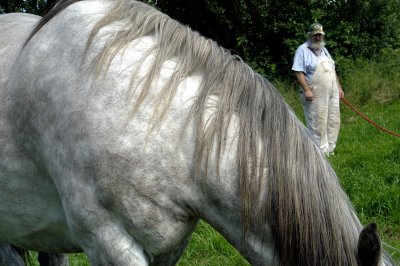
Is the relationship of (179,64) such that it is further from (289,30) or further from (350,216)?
(289,30)

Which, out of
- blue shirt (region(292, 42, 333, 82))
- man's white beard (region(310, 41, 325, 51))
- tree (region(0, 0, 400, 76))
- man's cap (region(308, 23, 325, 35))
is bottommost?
tree (region(0, 0, 400, 76))

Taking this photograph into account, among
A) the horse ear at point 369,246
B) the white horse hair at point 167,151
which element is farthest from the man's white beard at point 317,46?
the horse ear at point 369,246

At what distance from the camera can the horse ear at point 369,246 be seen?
1.96 meters

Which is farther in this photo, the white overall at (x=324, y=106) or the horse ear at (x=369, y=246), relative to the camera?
the white overall at (x=324, y=106)

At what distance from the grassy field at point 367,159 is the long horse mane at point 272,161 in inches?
17.1

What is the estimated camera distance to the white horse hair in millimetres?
2137

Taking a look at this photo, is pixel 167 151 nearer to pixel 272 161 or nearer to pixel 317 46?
pixel 272 161

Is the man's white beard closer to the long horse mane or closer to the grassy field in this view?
the grassy field

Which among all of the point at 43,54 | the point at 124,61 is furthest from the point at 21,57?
the point at 124,61

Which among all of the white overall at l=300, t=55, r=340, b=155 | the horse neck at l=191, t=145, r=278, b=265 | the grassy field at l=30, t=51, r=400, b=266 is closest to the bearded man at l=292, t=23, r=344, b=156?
the white overall at l=300, t=55, r=340, b=155

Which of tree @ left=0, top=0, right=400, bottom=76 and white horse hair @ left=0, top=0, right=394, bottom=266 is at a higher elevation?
white horse hair @ left=0, top=0, right=394, bottom=266

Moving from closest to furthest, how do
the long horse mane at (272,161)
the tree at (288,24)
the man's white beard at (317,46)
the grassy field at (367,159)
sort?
the long horse mane at (272,161)
the grassy field at (367,159)
the man's white beard at (317,46)
the tree at (288,24)

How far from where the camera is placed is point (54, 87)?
2.39 metres

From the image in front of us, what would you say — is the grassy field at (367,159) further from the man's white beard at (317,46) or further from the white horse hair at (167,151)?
the man's white beard at (317,46)
